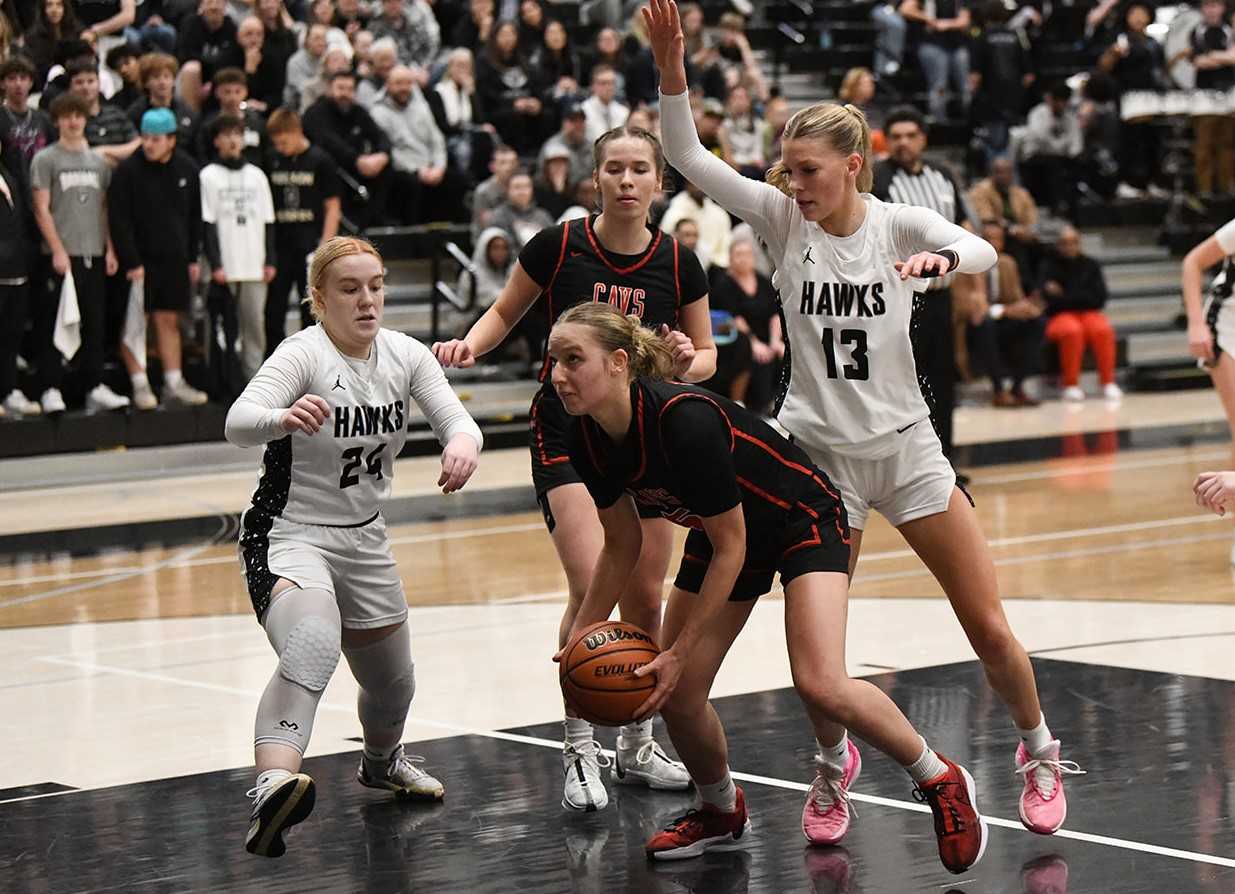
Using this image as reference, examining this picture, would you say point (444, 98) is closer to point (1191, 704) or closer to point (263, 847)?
point (1191, 704)

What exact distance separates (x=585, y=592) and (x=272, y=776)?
134 centimetres

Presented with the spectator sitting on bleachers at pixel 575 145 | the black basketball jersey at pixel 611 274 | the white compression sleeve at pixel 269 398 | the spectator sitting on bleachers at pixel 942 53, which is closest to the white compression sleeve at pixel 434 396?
the white compression sleeve at pixel 269 398

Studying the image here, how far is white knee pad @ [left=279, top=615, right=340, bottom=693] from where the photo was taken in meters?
5.44

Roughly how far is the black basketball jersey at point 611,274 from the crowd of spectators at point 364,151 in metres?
5.27

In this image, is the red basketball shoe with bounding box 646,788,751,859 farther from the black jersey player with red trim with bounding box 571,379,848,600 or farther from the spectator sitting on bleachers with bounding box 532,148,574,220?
the spectator sitting on bleachers with bounding box 532,148,574,220

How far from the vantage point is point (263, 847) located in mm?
5066

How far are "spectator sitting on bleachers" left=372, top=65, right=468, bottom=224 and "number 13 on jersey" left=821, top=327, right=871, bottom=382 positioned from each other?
35.2ft

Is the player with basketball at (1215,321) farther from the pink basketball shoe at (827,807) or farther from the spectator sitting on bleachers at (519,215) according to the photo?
the spectator sitting on bleachers at (519,215)

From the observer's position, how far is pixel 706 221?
52.9 ft

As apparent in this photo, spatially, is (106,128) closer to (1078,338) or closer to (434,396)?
(1078,338)

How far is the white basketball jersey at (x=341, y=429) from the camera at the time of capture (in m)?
5.70

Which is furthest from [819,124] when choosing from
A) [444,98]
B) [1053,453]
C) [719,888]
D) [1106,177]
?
[1106,177]

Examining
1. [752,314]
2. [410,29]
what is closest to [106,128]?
[410,29]

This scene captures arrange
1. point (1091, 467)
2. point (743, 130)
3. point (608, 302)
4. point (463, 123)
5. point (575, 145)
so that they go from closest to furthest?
point (608, 302)
point (1091, 467)
point (575, 145)
point (463, 123)
point (743, 130)
